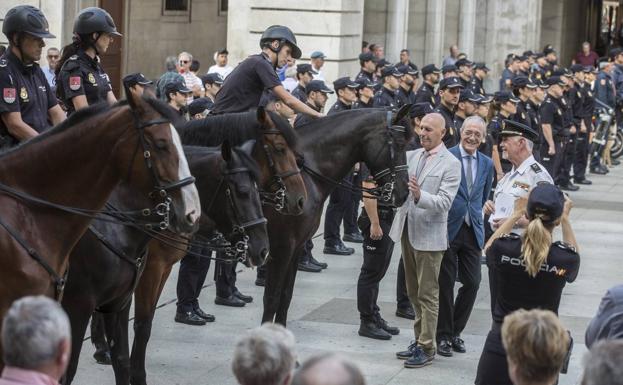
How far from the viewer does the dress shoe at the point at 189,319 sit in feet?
37.5

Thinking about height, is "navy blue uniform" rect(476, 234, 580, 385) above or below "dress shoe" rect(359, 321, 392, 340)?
above

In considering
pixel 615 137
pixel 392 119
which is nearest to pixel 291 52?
pixel 392 119

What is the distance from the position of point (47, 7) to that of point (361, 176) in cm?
1064

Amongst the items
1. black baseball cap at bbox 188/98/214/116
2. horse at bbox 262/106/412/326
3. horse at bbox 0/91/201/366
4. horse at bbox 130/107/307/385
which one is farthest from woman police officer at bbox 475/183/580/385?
black baseball cap at bbox 188/98/214/116

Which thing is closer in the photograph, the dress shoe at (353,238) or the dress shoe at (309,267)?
the dress shoe at (309,267)

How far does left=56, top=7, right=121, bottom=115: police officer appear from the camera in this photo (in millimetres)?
9445

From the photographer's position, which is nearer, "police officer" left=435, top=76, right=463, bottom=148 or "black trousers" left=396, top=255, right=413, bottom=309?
"black trousers" left=396, top=255, right=413, bottom=309

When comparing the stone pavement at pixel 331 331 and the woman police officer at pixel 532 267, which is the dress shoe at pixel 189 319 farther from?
the woman police officer at pixel 532 267

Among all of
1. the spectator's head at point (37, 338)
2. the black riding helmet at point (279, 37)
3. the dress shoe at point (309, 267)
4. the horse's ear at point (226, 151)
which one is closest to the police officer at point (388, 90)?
the dress shoe at point (309, 267)

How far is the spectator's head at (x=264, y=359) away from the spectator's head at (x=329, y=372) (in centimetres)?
22

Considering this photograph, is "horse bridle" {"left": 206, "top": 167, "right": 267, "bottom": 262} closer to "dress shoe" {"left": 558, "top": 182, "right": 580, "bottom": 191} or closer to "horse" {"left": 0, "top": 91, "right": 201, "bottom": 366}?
"horse" {"left": 0, "top": 91, "right": 201, "bottom": 366}

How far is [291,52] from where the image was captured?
38.3 ft

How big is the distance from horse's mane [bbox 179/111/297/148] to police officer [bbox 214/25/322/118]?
1.44 metres

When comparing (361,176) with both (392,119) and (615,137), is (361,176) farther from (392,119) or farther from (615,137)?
(615,137)
